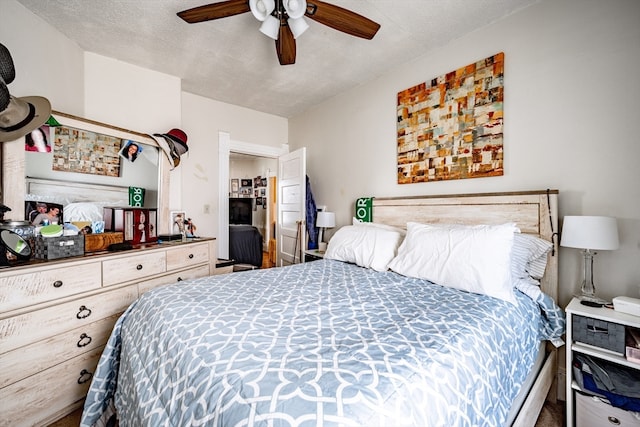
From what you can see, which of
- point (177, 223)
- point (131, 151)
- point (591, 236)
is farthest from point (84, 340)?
point (591, 236)

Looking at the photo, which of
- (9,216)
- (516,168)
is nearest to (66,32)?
(9,216)

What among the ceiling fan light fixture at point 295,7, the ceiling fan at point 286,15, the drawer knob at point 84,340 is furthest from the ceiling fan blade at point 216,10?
the drawer knob at point 84,340

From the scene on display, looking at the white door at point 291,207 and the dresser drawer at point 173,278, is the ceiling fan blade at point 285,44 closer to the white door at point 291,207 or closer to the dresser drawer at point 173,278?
the white door at point 291,207

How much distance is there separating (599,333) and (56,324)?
9.40 feet

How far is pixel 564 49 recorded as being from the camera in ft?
5.72

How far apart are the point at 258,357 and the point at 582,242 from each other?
1.71 meters

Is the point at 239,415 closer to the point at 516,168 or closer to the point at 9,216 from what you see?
the point at 9,216

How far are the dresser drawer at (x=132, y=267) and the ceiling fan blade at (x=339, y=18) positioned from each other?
6.41 ft

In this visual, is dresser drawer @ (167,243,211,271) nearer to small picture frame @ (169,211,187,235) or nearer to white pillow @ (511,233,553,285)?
small picture frame @ (169,211,187,235)

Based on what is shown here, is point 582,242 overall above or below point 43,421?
above

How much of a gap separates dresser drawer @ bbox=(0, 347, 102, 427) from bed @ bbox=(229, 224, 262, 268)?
11.0ft

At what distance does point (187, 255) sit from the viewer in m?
2.34

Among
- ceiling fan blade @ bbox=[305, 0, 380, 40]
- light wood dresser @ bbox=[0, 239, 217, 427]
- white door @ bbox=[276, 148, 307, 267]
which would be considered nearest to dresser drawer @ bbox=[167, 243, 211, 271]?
light wood dresser @ bbox=[0, 239, 217, 427]

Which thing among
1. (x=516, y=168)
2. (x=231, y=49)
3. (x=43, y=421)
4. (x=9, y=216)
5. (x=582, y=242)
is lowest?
(x=43, y=421)
